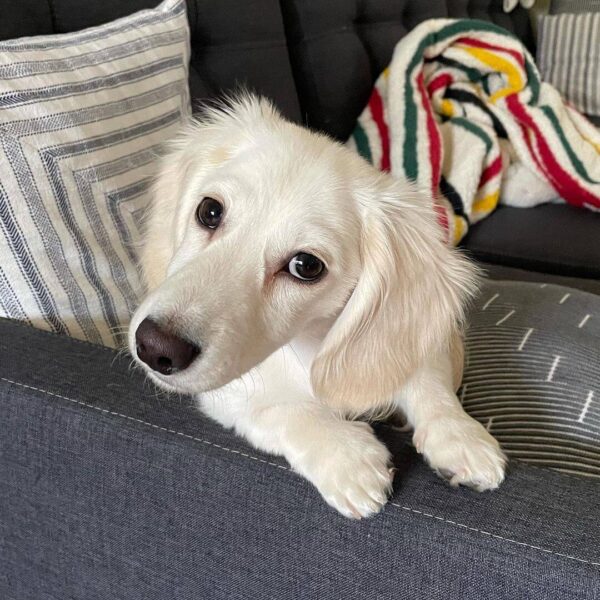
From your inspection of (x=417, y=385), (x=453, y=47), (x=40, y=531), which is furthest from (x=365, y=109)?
(x=40, y=531)

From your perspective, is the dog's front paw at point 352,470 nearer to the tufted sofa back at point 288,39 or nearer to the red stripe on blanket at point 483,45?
the tufted sofa back at point 288,39

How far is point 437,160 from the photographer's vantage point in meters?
1.84

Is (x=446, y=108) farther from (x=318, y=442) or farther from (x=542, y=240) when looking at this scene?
(x=318, y=442)

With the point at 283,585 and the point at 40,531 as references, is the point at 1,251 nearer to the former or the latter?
the point at 40,531

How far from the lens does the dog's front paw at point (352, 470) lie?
0.64 m

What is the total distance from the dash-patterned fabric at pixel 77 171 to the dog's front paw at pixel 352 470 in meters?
0.39

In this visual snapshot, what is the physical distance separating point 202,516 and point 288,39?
1.39 meters

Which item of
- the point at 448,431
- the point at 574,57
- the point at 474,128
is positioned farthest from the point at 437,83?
the point at 448,431

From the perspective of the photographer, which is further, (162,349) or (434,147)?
(434,147)

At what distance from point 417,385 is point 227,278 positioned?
305 millimetres

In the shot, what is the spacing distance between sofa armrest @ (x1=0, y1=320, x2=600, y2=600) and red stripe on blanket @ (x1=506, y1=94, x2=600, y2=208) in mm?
1413

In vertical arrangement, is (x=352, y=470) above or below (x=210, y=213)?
below

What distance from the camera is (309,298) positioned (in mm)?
864

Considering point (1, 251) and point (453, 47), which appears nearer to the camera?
point (1, 251)
